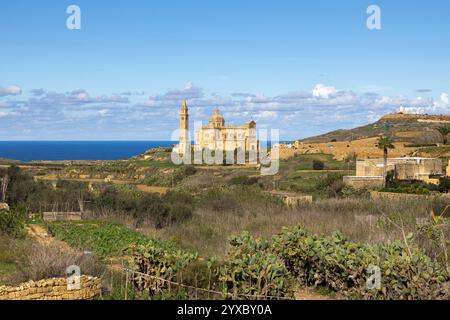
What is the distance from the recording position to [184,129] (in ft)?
250

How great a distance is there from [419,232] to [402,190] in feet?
57.3

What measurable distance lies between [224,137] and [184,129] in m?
7.27

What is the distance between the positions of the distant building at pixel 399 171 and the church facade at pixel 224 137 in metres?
31.0

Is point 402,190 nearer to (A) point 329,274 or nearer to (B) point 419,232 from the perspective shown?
(B) point 419,232

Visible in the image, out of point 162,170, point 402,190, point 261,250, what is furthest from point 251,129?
point 261,250

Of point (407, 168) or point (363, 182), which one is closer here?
point (363, 182)

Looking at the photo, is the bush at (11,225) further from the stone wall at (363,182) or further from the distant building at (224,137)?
the distant building at (224,137)

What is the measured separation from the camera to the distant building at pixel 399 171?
116ft

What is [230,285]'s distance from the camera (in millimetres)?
9234

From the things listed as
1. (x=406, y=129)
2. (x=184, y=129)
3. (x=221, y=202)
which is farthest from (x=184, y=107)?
(x=221, y=202)

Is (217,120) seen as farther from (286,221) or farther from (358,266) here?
(358,266)

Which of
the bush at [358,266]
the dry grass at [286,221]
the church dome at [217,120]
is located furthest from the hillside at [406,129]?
the bush at [358,266]

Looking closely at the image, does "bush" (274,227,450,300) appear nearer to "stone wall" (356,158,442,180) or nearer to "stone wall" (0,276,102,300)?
"stone wall" (0,276,102,300)
